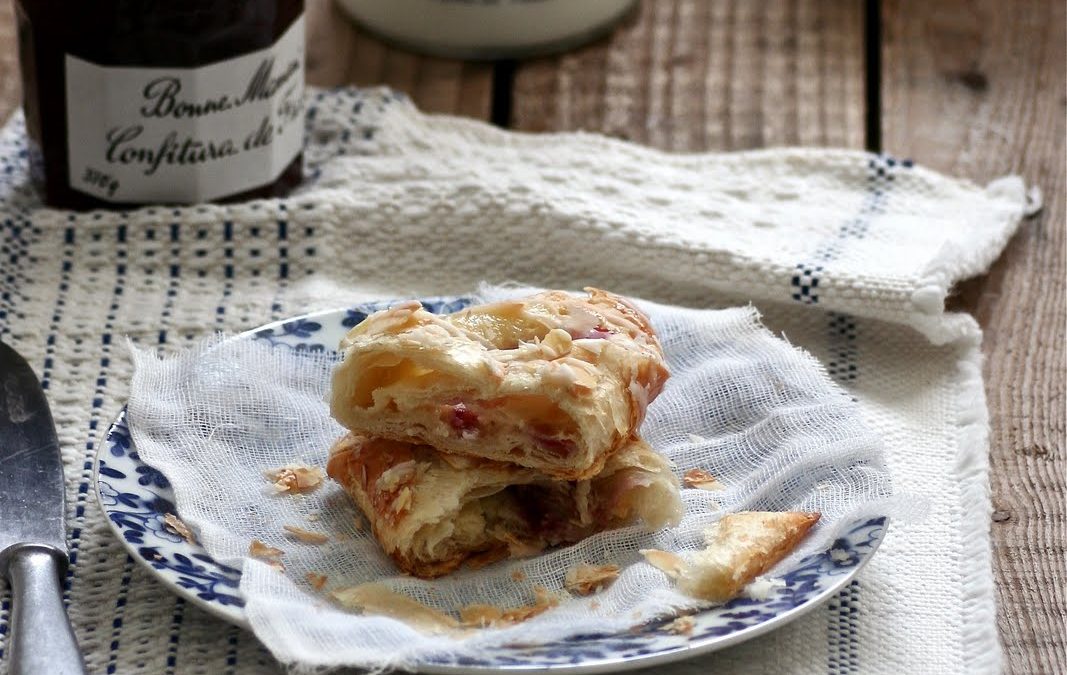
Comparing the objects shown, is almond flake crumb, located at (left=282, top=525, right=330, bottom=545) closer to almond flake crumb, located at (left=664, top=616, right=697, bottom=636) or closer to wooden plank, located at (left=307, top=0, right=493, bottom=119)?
almond flake crumb, located at (left=664, top=616, right=697, bottom=636)

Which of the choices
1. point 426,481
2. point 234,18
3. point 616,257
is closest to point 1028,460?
point 616,257

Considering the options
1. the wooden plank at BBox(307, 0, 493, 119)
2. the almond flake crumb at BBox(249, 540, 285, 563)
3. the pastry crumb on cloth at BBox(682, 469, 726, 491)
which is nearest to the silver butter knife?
the almond flake crumb at BBox(249, 540, 285, 563)

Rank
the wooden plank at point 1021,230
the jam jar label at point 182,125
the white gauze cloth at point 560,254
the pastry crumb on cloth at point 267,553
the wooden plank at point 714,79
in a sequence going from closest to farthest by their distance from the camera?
the pastry crumb on cloth at point 267,553, the wooden plank at point 1021,230, the white gauze cloth at point 560,254, the jam jar label at point 182,125, the wooden plank at point 714,79

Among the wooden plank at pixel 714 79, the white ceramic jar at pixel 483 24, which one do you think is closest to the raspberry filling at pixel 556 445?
the wooden plank at pixel 714 79

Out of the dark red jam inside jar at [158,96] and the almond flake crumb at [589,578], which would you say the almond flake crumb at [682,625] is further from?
the dark red jam inside jar at [158,96]

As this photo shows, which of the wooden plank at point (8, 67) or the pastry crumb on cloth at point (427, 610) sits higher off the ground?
the wooden plank at point (8, 67)

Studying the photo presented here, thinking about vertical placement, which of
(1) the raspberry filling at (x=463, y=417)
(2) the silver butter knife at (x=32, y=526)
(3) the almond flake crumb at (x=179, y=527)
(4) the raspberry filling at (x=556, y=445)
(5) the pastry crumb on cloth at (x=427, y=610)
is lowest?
(2) the silver butter knife at (x=32, y=526)

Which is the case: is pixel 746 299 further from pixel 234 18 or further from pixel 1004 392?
pixel 234 18
